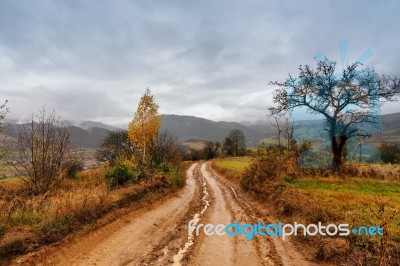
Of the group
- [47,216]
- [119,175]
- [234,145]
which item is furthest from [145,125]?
[234,145]

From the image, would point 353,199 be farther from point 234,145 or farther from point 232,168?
point 234,145

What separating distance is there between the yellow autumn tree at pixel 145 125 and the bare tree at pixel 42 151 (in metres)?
15.3

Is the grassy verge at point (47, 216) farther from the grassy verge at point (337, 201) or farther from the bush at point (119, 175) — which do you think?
the grassy verge at point (337, 201)

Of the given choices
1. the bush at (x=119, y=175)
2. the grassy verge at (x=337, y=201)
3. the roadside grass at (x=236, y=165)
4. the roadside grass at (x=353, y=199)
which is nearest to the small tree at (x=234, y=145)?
the roadside grass at (x=236, y=165)

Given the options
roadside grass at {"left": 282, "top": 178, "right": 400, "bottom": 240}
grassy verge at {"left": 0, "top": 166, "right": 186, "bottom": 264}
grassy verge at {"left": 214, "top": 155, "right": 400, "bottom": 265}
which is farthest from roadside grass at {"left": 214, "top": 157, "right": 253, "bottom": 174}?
grassy verge at {"left": 0, "top": 166, "right": 186, "bottom": 264}

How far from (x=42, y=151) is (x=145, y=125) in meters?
18.8

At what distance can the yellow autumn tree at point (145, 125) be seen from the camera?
32656 mm

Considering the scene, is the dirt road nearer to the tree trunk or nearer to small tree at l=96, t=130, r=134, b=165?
the tree trunk

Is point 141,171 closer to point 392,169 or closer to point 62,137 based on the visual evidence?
point 62,137

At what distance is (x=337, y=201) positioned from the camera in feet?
45.4

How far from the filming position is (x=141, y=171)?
77.4 ft

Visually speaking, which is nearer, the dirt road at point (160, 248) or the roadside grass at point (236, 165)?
the dirt road at point (160, 248)

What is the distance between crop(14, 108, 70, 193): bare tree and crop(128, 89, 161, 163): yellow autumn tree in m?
15.3

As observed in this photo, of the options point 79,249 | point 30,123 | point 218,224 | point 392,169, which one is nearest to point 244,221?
point 218,224
